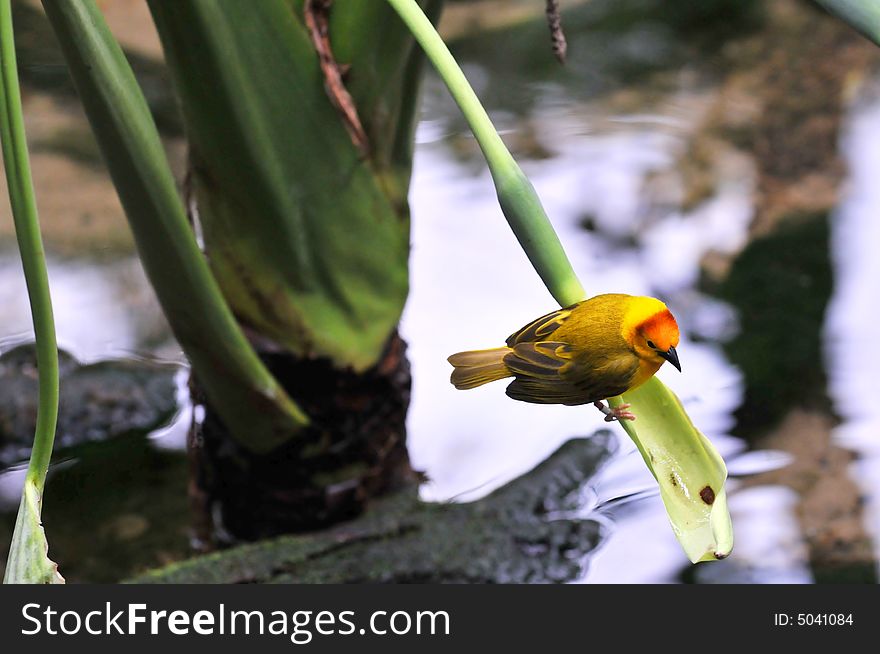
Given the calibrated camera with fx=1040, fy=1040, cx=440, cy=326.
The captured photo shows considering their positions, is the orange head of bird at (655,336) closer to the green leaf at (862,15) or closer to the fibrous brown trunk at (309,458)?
the green leaf at (862,15)

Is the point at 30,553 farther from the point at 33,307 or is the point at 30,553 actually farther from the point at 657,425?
the point at 657,425

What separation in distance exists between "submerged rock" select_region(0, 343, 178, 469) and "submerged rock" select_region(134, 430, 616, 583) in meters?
0.27

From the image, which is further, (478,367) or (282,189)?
(282,189)

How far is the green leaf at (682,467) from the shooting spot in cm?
42

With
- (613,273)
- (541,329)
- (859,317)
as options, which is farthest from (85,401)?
(859,317)

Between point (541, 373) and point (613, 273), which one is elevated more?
point (541, 373)

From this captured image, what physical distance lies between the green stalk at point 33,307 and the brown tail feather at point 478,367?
0.19 m

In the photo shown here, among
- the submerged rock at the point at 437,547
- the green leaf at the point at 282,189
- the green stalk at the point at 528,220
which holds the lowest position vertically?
the submerged rock at the point at 437,547

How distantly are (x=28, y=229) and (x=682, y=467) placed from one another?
305mm

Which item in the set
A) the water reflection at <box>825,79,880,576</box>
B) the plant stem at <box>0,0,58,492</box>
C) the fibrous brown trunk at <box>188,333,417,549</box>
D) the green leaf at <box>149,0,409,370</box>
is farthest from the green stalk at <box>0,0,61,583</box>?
the water reflection at <box>825,79,880,576</box>

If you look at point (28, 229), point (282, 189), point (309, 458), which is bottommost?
point (309, 458)

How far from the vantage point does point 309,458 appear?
0.84 m

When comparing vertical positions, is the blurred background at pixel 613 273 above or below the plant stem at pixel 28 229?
below

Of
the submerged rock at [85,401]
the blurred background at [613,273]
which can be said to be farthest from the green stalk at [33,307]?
the submerged rock at [85,401]
